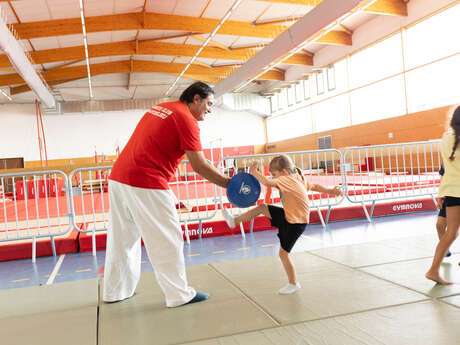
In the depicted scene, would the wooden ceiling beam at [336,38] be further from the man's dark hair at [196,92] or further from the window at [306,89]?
the man's dark hair at [196,92]

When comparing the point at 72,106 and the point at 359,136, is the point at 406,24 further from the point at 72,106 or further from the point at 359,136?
the point at 72,106

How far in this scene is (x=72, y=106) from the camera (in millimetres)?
23422

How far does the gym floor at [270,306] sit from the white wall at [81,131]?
1943 centimetres

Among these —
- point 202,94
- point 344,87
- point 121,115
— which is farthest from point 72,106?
point 202,94

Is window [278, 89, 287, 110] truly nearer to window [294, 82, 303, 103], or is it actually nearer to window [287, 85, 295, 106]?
window [287, 85, 295, 106]

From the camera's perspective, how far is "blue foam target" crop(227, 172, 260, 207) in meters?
2.95

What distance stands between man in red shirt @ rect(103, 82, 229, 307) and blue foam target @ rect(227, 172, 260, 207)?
0.46 ft

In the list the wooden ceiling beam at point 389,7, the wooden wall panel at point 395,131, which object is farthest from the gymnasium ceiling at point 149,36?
the wooden wall panel at point 395,131

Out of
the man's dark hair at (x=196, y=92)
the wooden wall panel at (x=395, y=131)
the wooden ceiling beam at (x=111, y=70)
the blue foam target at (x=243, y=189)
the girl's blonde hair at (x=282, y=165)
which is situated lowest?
the blue foam target at (x=243, y=189)

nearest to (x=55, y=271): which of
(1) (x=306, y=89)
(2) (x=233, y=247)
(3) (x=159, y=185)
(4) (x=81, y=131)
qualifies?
(2) (x=233, y=247)

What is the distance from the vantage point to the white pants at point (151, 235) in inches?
106

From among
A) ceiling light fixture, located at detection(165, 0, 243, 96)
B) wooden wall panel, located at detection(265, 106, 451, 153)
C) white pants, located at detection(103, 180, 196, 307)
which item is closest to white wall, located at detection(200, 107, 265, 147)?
ceiling light fixture, located at detection(165, 0, 243, 96)

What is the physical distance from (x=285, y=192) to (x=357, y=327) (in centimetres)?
111

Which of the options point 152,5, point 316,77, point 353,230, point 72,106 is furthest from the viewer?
point 72,106
